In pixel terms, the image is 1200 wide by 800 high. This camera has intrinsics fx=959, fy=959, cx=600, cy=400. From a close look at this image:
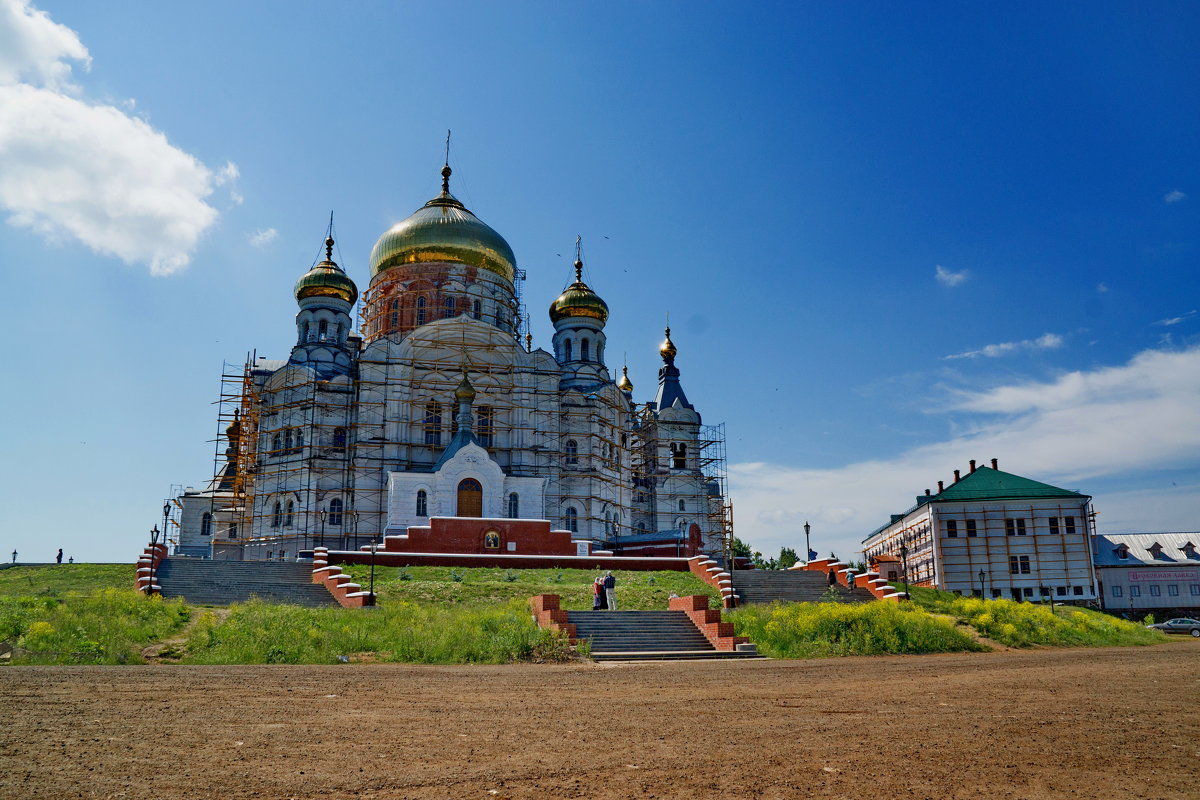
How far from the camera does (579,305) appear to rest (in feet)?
163

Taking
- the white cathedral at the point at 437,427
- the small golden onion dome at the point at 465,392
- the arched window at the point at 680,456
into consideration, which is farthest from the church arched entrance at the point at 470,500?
the arched window at the point at 680,456

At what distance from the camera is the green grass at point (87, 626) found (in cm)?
1616

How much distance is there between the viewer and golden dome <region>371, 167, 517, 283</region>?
1882 inches

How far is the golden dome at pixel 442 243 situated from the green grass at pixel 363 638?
29389 millimetres

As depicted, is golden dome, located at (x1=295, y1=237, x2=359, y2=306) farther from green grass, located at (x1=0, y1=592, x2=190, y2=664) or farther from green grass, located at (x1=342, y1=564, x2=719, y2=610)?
green grass, located at (x1=0, y1=592, x2=190, y2=664)

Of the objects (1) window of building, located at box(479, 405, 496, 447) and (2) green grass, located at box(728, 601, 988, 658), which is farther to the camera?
(1) window of building, located at box(479, 405, 496, 447)

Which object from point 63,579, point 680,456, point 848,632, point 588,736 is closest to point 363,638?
point 848,632

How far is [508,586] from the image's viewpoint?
26219mm

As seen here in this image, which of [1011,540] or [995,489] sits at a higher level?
[995,489]

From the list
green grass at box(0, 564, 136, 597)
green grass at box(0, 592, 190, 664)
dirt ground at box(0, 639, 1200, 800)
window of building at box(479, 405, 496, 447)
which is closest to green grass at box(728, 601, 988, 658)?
dirt ground at box(0, 639, 1200, 800)

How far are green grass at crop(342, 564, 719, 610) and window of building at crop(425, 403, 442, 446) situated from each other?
12669 mm

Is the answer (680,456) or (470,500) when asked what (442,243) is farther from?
(680,456)

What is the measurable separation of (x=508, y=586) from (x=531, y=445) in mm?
17770

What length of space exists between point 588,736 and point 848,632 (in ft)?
43.0
